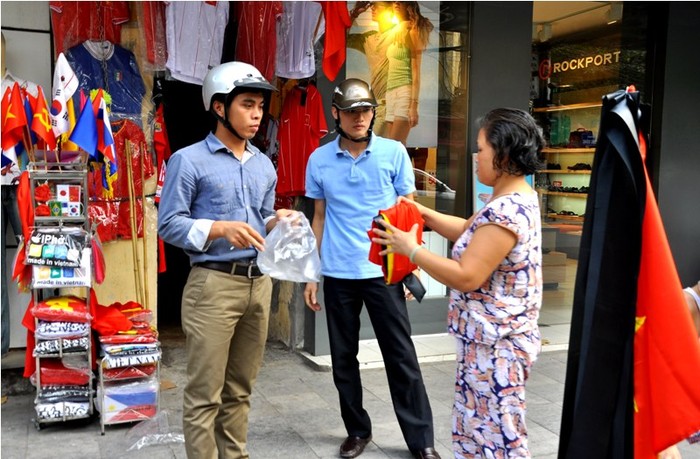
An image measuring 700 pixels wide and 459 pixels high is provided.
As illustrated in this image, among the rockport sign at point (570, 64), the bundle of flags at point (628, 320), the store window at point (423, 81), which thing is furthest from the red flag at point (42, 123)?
the rockport sign at point (570, 64)

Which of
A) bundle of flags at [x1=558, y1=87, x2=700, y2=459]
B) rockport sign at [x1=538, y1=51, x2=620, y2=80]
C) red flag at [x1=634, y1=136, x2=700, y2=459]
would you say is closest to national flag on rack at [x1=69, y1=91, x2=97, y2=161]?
bundle of flags at [x1=558, y1=87, x2=700, y2=459]

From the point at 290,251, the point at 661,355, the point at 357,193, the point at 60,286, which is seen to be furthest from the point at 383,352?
the point at 661,355

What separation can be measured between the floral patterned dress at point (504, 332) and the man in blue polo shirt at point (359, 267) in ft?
3.95

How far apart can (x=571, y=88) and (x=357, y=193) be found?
5.25 m

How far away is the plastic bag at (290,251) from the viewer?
10.3 ft

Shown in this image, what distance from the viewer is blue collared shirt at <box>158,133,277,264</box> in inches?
118

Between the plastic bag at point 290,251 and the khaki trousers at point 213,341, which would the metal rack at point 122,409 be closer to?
the khaki trousers at point 213,341

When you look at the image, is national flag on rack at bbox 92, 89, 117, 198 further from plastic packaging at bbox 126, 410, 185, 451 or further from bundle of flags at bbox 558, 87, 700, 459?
bundle of flags at bbox 558, 87, 700, 459

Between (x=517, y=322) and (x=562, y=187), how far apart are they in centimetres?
638

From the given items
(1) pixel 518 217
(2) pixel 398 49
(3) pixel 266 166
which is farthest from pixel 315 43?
(1) pixel 518 217

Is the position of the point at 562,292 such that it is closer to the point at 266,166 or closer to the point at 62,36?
the point at 266,166

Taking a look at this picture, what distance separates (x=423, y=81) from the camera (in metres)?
6.38

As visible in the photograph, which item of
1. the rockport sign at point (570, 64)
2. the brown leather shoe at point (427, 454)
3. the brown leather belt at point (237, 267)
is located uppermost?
the rockport sign at point (570, 64)

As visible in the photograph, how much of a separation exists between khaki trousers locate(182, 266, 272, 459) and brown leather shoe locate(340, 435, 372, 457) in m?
0.87
